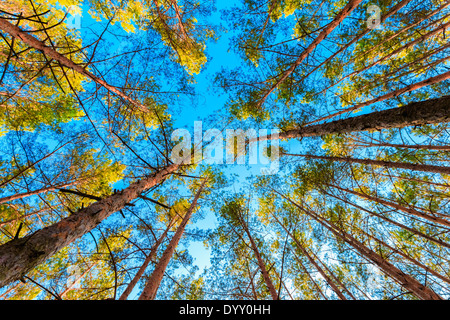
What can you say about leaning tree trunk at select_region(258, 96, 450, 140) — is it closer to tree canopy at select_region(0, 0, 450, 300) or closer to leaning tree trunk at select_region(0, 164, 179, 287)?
tree canopy at select_region(0, 0, 450, 300)

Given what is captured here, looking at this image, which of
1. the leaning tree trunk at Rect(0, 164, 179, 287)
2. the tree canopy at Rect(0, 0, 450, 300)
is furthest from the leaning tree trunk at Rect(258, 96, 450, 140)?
the leaning tree trunk at Rect(0, 164, 179, 287)

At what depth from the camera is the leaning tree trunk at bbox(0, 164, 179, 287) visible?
1488 mm

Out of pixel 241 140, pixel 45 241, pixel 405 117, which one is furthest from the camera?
pixel 241 140

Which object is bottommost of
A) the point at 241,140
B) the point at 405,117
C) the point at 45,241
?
the point at 45,241

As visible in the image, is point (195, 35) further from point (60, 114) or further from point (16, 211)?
point (16, 211)

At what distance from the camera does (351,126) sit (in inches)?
140

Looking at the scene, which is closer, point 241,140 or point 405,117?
point 405,117

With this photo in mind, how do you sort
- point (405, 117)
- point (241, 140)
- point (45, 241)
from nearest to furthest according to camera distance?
point (45, 241)
point (405, 117)
point (241, 140)

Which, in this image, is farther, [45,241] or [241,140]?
[241,140]

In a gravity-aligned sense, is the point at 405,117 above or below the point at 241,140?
below

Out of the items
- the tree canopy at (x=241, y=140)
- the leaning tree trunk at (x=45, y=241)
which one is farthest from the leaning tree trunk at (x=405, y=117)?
the leaning tree trunk at (x=45, y=241)

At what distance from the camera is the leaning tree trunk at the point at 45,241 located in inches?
58.6

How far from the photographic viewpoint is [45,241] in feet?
5.72
